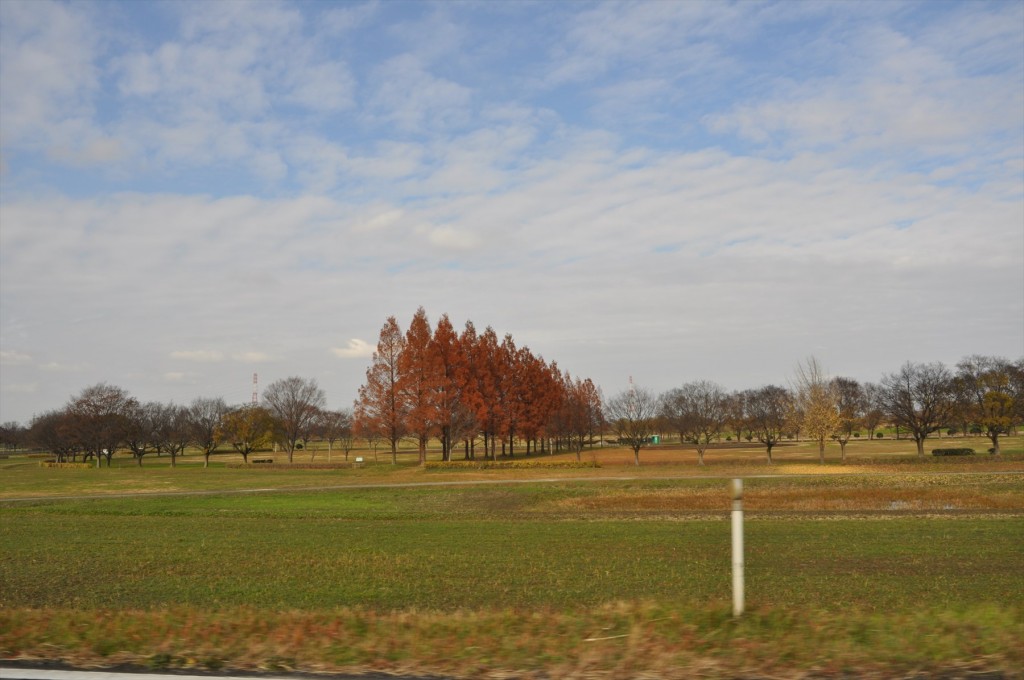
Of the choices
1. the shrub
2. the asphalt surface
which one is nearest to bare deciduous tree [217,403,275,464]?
the asphalt surface

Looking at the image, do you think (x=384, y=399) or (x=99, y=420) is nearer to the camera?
(x=384, y=399)

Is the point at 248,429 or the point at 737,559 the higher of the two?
the point at 737,559

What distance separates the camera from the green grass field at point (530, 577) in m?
6.05

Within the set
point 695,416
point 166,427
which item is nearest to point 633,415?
point 695,416

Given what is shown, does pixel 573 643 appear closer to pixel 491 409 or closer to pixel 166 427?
pixel 491 409

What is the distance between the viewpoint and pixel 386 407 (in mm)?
70500

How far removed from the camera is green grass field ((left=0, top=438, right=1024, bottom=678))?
6047mm

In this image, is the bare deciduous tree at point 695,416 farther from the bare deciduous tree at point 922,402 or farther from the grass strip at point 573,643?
the grass strip at point 573,643

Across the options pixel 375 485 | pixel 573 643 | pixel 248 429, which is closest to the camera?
pixel 573 643

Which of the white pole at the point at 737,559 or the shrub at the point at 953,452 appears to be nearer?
the white pole at the point at 737,559

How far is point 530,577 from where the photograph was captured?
16422 millimetres

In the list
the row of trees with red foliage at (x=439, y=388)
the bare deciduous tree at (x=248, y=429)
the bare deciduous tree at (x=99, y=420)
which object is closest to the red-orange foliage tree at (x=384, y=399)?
the row of trees with red foliage at (x=439, y=388)

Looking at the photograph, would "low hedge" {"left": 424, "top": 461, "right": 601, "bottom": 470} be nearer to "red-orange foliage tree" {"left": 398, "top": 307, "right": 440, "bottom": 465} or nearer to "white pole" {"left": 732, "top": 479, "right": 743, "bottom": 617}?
"red-orange foliage tree" {"left": 398, "top": 307, "right": 440, "bottom": 465}

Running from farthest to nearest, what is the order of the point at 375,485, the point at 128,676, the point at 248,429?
1. the point at 248,429
2. the point at 375,485
3. the point at 128,676
